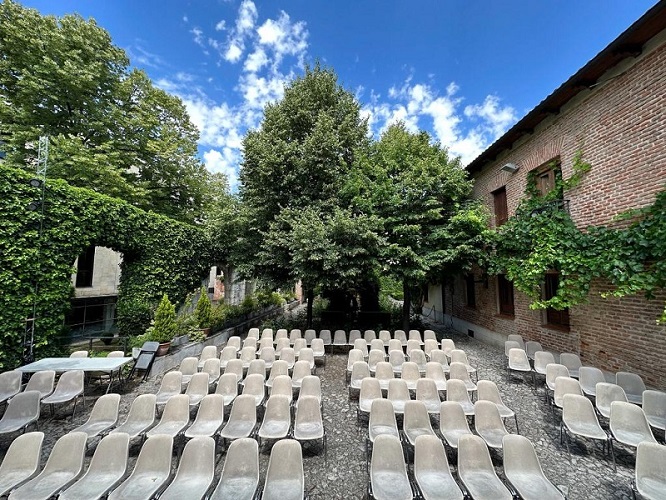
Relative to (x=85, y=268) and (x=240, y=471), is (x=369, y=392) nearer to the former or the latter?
(x=240, y=471)

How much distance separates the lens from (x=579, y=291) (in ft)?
20.8

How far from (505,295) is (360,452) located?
8.47 m

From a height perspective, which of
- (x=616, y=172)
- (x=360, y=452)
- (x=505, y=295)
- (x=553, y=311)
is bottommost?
(x=360, y=452)

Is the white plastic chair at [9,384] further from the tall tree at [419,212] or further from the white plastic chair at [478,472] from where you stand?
the tall tree at [419,212]

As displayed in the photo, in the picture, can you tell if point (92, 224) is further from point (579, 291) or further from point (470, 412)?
point (579, 291)

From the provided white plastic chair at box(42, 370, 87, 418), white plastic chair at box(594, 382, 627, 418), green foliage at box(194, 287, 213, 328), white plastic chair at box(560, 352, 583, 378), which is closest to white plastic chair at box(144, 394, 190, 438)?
white plastic chair at box(42, 370, 87, 418)

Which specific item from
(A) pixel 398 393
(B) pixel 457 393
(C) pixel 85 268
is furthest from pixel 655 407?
(C) pixel 85 268

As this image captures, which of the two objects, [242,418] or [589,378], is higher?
[589,378]

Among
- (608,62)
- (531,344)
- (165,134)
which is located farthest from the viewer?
(165,134)

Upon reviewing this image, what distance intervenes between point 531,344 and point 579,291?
210cm

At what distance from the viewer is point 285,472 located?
315 cm

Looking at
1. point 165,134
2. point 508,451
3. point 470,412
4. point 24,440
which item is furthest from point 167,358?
point 165,134

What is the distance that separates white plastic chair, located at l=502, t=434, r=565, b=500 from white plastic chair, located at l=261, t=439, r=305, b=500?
2.28m

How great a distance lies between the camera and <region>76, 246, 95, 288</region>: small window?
520 inches
